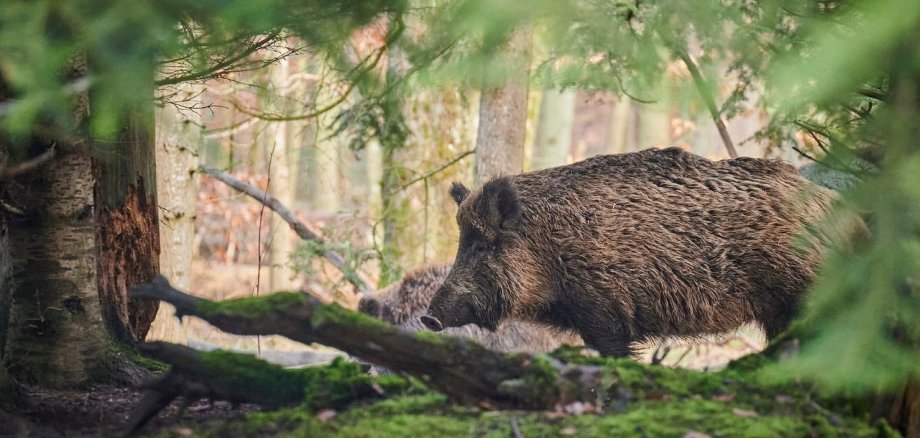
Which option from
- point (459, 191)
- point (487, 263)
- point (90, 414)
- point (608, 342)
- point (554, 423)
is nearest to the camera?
point (554, 423)

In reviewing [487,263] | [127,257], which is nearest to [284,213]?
[487,263]

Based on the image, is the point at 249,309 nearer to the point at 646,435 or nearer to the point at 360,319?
the point at 360,319

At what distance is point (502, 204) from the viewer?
6586mm

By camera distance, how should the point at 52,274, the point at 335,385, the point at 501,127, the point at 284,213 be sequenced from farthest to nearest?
the point at 284,213 → the point at 501,127 → the point at 52,274 → the point at 335,385

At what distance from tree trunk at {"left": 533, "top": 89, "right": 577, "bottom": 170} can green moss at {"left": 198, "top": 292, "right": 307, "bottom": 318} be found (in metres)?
15.5

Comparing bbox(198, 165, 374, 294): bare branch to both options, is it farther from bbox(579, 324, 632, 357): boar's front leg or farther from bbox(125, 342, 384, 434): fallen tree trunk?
bbox(125, 342, 384, 434): fallen tree trunk

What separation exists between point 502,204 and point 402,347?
2800 mm

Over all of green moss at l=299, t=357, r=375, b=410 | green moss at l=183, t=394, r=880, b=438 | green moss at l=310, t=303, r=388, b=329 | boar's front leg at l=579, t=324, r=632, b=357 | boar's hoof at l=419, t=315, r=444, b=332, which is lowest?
green moss at l=183, t=394, r=880, b=438

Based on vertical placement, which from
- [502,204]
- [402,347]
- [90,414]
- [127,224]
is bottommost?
[90,414]

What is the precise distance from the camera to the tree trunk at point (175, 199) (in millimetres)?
8703

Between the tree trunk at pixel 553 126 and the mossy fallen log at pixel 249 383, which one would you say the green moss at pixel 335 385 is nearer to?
the mossy fallen log at pixel 249 383

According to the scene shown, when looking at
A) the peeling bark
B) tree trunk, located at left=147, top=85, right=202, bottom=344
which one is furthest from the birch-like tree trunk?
tree trunk, located at left=147, top=85, right=202, bottom=344

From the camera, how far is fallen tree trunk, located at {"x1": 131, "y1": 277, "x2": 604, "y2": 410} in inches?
153

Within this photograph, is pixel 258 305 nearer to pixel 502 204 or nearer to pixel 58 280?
pixel 58 280
